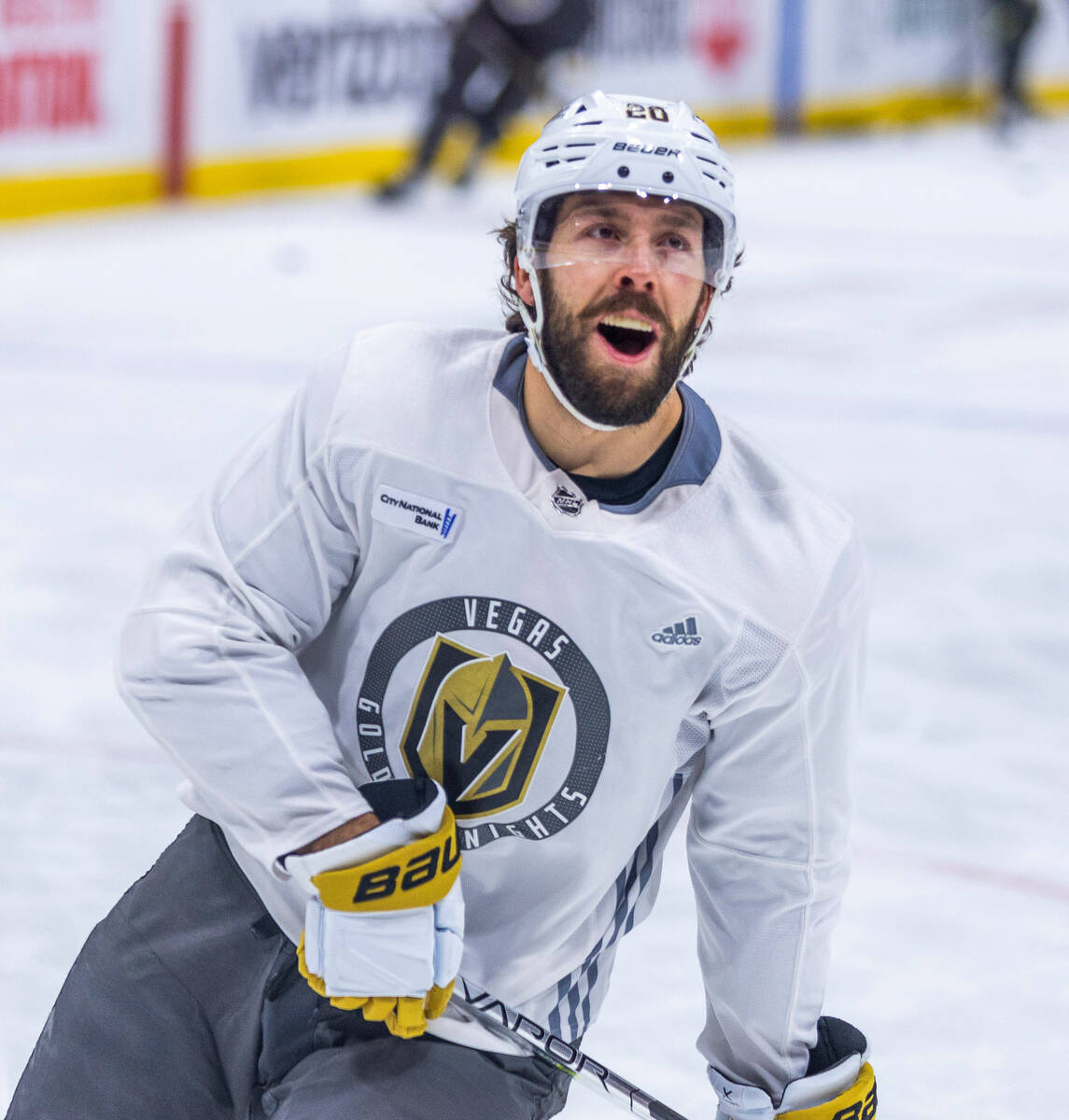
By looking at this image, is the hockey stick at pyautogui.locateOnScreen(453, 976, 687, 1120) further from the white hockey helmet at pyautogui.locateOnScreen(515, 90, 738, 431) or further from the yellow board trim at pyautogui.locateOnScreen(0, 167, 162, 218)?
the yellow board trim at pyautogui.locateOnScreen(0, 167, 162, 218)

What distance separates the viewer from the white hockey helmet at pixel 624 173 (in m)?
1.53

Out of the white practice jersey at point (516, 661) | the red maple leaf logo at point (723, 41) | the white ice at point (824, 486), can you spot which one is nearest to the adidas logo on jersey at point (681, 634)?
the white practice jersey at point (516, 661)

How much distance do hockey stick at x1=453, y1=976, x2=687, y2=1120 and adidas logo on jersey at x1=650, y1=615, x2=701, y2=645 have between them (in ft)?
1.18

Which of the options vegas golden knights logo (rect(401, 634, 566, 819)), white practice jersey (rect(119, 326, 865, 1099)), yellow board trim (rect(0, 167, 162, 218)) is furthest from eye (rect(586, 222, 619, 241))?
yellow board trim (rect(0, 167, 162, 218))

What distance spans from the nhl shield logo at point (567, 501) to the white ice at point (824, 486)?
509 mm

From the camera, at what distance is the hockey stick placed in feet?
5.31

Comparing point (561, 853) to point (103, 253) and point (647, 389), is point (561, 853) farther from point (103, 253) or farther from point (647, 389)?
point (103, 253)

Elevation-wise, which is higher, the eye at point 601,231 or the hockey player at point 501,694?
the eye at point 601,231

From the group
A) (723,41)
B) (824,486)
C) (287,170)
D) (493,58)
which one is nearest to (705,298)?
(824,486)

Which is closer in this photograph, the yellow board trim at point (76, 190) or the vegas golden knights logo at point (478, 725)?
the vegas golden knights logo at point (478, 725)

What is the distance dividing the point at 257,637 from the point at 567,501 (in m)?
0.29

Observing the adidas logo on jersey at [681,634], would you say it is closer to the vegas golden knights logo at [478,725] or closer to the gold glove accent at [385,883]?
the vegas golden knights logo at [478,725]

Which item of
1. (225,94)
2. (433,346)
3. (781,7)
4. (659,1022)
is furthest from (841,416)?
(781,7)

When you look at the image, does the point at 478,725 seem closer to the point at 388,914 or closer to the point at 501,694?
the point at 501,694
